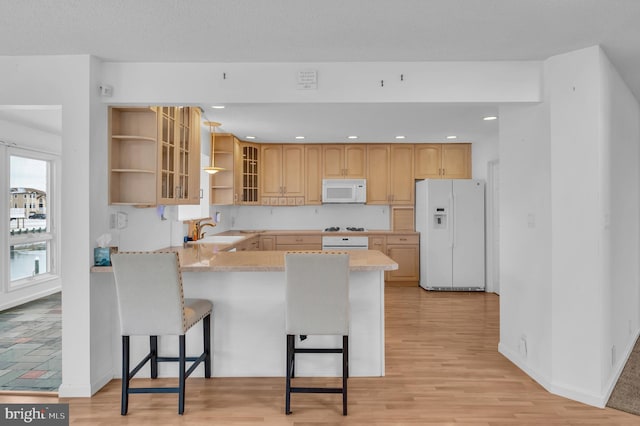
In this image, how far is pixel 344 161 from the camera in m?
6.36

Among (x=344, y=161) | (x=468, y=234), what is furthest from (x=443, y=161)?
(x=344, y=161)

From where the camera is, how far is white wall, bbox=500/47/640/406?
2607 mm

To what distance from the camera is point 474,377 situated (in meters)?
2.95

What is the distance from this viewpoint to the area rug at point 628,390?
2.56 meters

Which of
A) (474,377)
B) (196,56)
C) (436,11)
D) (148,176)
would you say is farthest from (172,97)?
(474,377)

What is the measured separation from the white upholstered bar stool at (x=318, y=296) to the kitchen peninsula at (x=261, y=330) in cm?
52

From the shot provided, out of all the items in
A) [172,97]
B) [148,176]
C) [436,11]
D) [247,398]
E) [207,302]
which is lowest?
[247,398]

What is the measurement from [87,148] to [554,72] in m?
3.32

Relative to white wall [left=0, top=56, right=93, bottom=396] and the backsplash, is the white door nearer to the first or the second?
the backsplash

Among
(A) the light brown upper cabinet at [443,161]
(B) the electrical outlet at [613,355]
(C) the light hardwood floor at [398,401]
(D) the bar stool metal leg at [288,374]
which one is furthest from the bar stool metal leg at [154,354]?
(A) the light brown upper cabinet at [443,161]

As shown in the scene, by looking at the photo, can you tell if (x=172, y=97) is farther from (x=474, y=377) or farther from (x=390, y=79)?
(x=474, y=377)
